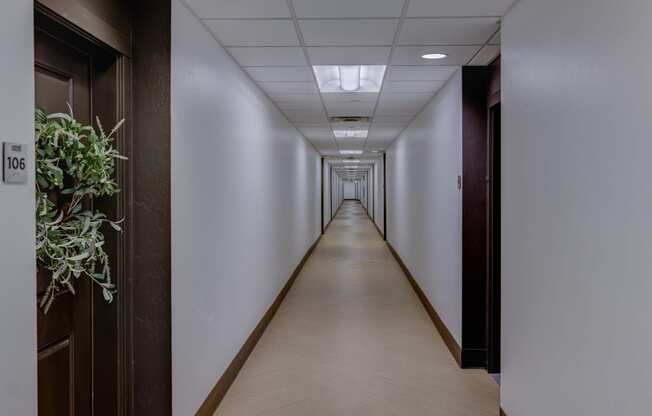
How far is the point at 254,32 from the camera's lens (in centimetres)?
277

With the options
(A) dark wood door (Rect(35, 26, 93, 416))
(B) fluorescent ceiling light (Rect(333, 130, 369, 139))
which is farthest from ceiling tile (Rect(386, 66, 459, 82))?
(B) fluorescent ceiling light (Rect(333, 130, 369, 139))

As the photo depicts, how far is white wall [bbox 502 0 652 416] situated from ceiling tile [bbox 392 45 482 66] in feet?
1.86

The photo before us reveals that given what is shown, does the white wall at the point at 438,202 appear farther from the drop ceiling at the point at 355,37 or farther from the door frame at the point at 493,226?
the drop ceiling at the point at 355,37

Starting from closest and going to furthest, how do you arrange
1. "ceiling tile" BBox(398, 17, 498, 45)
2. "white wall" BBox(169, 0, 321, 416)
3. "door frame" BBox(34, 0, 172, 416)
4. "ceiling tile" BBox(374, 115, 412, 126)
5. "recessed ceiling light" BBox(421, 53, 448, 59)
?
1. "door frame" BBox(34, 0, 172, 416)
2. "white wall" BBox(169, 0, 321, 416)
3. "ceiling tile" BBox(398, 17, 498, 45)
4. "recessed ceiling light" BBox(421, 53, 448, 59)
5. "ceiling tile" BBox(374, 115, 412, 126)

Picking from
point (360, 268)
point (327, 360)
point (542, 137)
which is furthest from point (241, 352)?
point (360, 268)

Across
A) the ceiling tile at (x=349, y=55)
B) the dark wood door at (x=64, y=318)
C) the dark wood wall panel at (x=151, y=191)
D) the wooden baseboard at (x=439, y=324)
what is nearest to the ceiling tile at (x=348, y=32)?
the ceiling tile at (x=349, y=55)

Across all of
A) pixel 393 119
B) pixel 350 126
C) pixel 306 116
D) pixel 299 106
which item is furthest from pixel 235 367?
pixel 350 126

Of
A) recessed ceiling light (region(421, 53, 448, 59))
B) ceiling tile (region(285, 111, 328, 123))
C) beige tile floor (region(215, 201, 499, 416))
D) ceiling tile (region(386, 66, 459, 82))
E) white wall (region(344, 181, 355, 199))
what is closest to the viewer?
beige tile floor (region(215, 201, 499, 416))

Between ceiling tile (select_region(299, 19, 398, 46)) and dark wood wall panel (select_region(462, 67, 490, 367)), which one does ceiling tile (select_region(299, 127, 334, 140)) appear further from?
ceiling tile (select_region(299, 19, 398, 46))

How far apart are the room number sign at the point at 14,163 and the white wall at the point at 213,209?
95 centimetres

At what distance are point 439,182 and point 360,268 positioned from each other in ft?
12.4

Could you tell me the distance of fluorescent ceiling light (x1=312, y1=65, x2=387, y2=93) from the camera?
4.04 metres

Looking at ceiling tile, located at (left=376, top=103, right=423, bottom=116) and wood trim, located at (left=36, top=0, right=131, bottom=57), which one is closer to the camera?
wood trim, located at (left=36, top=0, right=131, bottom=57)

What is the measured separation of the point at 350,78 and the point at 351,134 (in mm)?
3662
